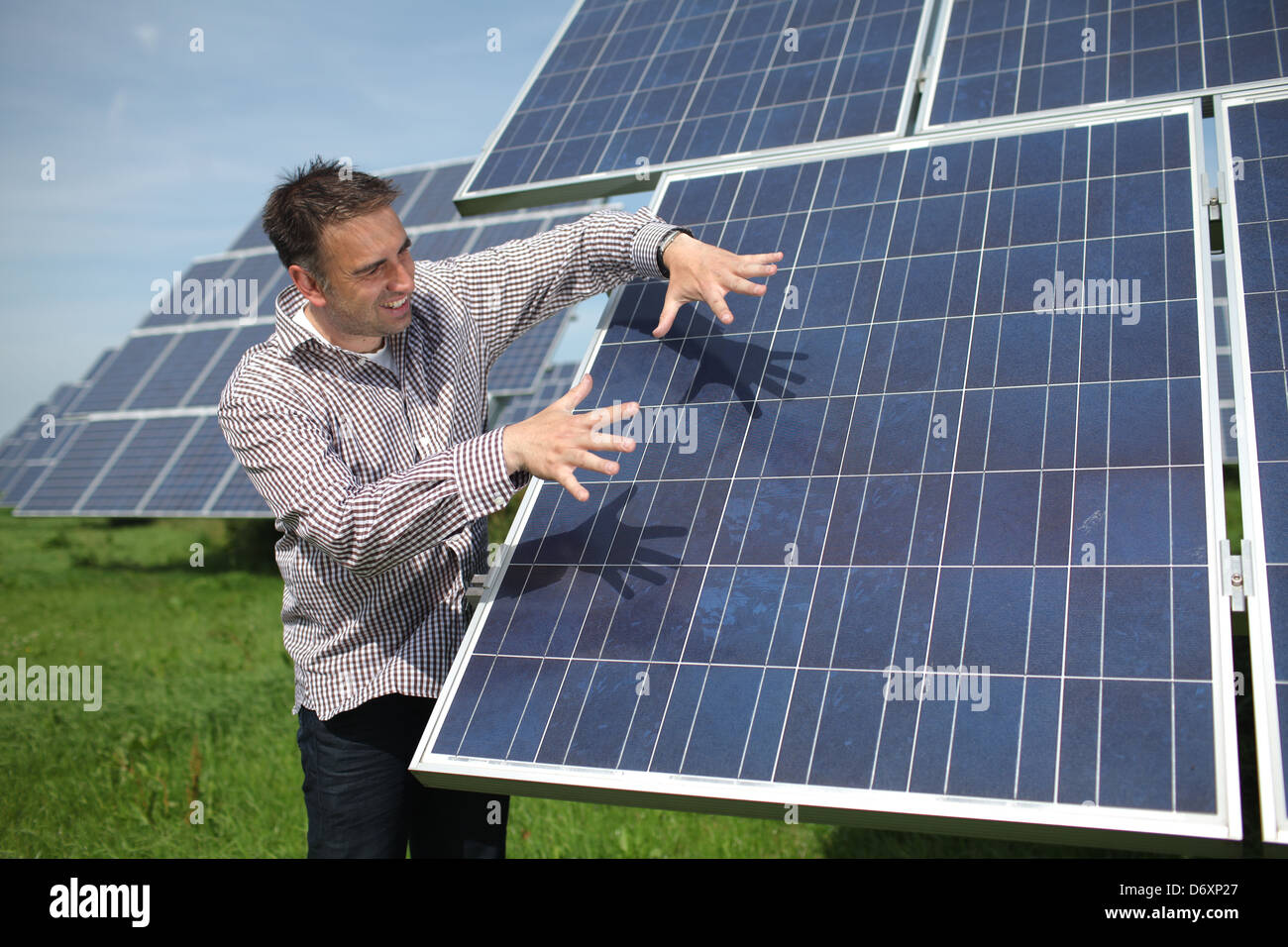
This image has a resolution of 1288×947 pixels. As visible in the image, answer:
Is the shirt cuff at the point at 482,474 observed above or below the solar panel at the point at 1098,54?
below

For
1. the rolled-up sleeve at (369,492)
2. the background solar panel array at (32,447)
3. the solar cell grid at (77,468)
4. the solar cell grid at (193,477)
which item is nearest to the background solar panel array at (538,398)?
the solar cell grid at (193,477)

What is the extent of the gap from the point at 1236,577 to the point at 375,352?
2.87 meters

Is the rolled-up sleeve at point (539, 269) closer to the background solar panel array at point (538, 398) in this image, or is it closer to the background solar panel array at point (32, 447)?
the background solar panel array at point (538, 398)

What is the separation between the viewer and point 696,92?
564 cm

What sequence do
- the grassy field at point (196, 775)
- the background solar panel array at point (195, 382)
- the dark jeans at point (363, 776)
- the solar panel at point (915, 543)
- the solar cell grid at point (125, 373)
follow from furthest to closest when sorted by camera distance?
the solar cell grid at point (125, 373), the background solar panel array at point (195, 382), the grassy field at point (196, 775), the dark jeans at point (363, 776), the solar panel at point (915, 543)

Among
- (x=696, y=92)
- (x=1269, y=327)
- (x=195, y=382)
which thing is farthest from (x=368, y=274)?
(x=195, y=382)

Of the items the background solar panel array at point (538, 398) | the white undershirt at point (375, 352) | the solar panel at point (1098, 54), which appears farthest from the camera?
the background solar panel array at point (538, 398)

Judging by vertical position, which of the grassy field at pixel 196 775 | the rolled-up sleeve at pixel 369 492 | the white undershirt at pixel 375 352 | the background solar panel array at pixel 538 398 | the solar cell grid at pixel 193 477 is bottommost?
the grassy field at pixel 196 775

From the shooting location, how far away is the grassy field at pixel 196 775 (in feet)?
21.9

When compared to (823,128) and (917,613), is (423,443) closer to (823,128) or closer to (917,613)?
(917,613)

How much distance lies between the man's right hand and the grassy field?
159 inches

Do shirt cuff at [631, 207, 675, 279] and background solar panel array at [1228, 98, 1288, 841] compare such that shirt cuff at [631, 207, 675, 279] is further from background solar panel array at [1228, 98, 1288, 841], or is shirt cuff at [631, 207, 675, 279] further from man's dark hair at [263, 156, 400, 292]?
background solar panel array at [1228, 98, 1288, 841]

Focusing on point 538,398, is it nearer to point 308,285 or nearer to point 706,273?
point 706,273
